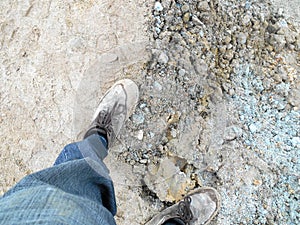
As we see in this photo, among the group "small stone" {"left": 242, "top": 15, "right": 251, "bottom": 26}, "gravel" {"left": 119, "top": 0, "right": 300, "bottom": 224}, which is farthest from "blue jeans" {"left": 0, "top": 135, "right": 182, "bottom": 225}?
"small stone" {"left": 242, "top": 15, "right": 251, "bottom": 26}

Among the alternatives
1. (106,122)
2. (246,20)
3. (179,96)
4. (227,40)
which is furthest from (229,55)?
(106,122)

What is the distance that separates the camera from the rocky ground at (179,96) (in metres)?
1.59

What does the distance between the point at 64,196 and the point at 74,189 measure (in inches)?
5.0

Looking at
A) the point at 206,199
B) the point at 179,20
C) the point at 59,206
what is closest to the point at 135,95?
the point at 179,20

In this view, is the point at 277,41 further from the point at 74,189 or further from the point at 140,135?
the point at 74,189

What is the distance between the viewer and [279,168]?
1.54 meters

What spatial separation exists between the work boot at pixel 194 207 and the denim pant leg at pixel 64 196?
36 centimetres

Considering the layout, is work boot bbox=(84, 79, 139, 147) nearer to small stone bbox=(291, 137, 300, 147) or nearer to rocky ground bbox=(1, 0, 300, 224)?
rocky ground bbox=(1, 0, 300, 224)

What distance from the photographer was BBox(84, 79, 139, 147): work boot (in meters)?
1.62

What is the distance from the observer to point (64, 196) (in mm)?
964

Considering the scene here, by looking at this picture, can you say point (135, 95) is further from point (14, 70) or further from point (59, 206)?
point (59, 206)

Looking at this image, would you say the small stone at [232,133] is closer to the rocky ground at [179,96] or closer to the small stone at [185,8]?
the rocky ground at [179,96]

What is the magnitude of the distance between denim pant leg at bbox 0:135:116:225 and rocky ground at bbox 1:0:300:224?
313 mm

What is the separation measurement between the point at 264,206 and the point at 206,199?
238 millimetres
